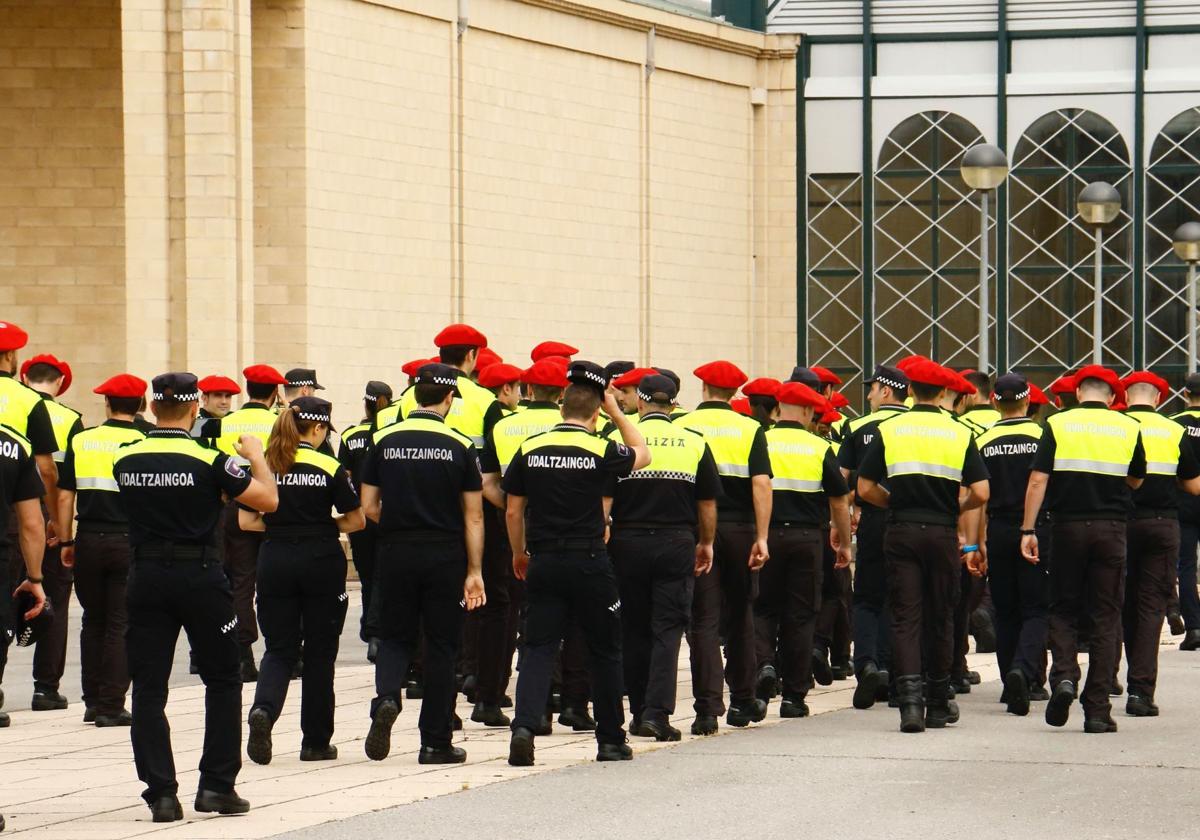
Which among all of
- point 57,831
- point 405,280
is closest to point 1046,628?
point 57,831

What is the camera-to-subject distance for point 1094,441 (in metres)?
12.8

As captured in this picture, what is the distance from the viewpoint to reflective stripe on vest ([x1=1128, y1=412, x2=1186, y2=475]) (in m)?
13.5

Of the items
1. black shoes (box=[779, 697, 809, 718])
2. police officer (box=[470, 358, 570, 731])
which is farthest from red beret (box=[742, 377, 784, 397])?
black shoes (box=[779, 697, 809, 718])

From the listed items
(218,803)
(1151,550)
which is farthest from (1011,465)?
(218,803)

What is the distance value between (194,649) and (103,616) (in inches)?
141

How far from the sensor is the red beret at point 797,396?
13594 mm

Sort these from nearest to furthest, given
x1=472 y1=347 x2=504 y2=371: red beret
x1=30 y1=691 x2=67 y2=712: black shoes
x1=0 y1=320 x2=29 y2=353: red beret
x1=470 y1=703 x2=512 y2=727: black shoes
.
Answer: x1=0 y1=320 x2=29 y2=353: red beret, x1=470 y1=703 x2=512 y2=727: black shoes, x1=30 y1=691 x2=67 y2=712: black shoes, x1=472 y1=347 x2=504 y2=371: red beret

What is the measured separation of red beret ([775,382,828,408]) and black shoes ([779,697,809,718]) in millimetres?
1739

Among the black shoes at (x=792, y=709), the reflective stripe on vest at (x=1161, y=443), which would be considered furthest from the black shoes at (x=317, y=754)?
the reflective stripe on vest at (x=1161, y=443)

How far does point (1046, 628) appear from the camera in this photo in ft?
45.2

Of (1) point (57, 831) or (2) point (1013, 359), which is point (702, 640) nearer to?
(1) point (57, 831)

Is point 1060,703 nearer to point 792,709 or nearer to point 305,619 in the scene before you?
point 792,709

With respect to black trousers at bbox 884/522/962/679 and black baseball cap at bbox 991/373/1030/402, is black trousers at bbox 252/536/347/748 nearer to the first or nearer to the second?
black trousers at bbox 884/522/962/679

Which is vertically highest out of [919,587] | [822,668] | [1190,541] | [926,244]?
[926,244]
